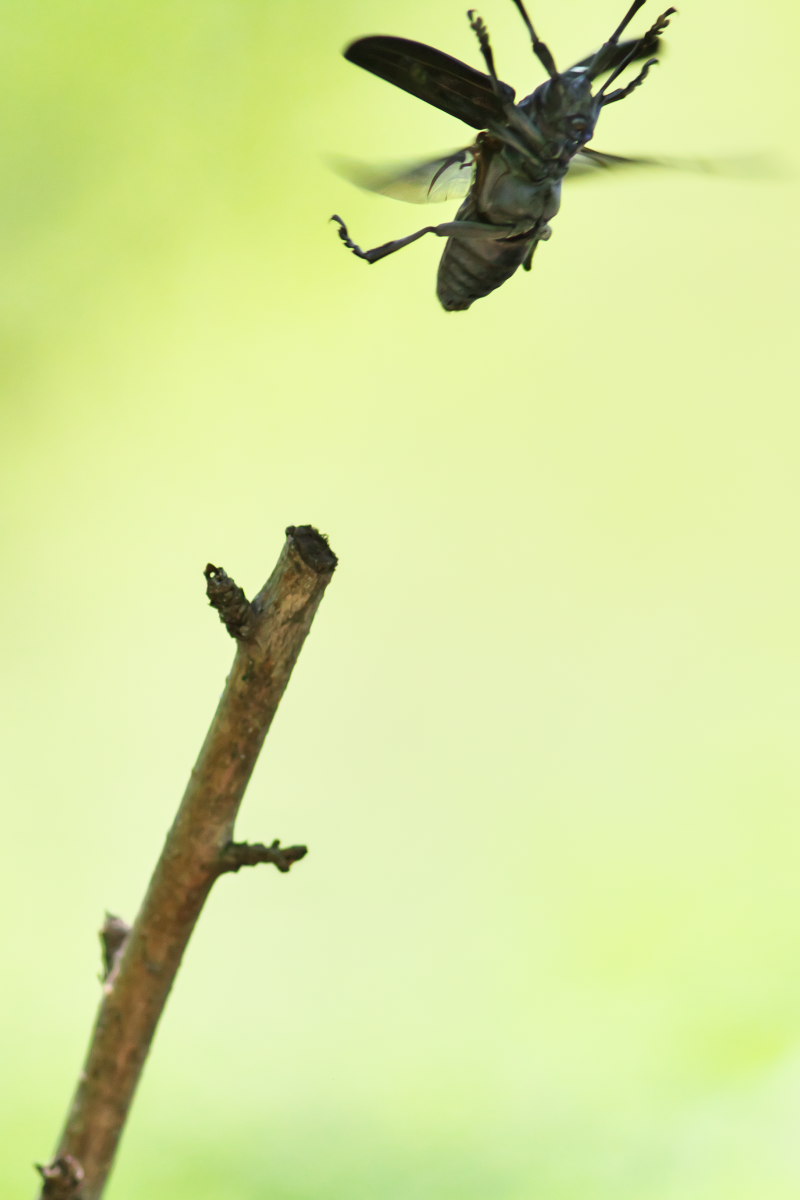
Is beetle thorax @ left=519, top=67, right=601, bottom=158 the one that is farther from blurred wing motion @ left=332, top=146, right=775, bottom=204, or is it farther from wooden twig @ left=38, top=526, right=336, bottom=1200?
wooden twig @ left=38, top=526, right=336, bottom=1200

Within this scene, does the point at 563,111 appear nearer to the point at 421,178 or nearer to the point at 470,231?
the point at 470,231

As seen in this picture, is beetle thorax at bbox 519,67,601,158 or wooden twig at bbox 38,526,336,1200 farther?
beetle thorax at bbox 519,67,601,158

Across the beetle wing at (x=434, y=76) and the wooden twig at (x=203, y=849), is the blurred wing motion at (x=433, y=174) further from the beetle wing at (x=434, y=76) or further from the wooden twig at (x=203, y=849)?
the wooden twig at (x=203, y=849)

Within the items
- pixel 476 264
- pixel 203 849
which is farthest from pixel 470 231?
pixel 203 849

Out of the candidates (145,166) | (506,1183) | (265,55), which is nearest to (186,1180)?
(506,1183)

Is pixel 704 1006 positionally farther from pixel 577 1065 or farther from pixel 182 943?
pixel 182 943

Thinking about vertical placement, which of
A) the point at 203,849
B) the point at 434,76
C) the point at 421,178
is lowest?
the point at 203,849

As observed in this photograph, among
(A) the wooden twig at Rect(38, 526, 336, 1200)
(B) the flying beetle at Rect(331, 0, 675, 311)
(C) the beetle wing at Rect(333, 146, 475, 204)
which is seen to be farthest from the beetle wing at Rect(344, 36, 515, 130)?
(A) the wooden twig at Rect(38, 526, 336, 1200)
